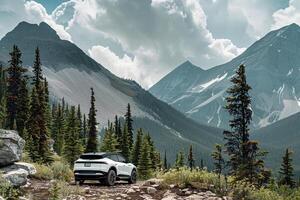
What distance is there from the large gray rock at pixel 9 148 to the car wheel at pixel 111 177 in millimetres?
5527

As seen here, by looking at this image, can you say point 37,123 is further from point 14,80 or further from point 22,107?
point 22,107

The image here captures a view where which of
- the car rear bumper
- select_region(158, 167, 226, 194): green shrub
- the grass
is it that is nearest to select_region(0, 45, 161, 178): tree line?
the car rear bumper

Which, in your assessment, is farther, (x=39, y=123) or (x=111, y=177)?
(x=39, y=123)

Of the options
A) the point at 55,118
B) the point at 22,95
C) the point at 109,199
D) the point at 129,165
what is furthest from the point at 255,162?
the point at 55,118

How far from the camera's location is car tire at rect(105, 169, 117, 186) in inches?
941

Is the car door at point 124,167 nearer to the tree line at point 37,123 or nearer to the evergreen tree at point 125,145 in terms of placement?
the tree line at point 37,123

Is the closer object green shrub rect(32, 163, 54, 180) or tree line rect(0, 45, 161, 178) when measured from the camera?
green shrub rect(32, 163, 54, 180)

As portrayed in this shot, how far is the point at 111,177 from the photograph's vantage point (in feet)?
79.8

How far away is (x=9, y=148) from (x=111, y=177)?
671cm

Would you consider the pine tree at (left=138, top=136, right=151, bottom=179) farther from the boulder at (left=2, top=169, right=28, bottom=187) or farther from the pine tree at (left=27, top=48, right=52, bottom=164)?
the boulder at (left=2, top=169, right=28, bottom=187)

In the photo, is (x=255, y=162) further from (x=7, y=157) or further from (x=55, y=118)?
(x=55, y=118)

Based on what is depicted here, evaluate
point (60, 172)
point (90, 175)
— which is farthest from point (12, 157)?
point (60, 172)

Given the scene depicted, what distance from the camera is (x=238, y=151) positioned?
40.3 meters

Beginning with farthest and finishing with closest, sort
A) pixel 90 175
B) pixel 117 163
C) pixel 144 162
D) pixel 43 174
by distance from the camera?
pixel 144 162, pixel 117 163, pixel 90 175, pixel 43 174
